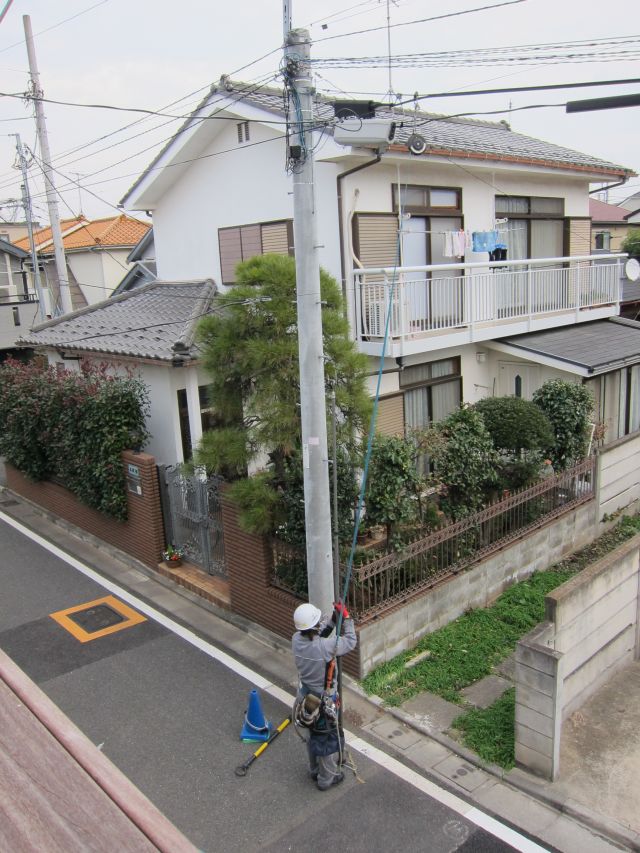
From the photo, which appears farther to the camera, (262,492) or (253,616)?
(253,616)

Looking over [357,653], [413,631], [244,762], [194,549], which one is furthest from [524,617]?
[194,549]

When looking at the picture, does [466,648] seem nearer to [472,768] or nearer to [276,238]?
[472,768]

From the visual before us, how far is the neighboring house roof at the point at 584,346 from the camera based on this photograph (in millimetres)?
12391

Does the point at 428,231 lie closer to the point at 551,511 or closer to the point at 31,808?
the point at 551,511

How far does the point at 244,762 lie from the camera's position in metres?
6.25

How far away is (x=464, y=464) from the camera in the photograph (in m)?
8.88

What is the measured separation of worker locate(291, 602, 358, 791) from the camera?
5656mm

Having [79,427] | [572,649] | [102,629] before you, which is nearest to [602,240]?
[79,427]

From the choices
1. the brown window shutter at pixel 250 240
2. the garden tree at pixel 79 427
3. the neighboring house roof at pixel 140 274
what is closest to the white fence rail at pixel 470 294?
the brown window shutter at pixel 250 240

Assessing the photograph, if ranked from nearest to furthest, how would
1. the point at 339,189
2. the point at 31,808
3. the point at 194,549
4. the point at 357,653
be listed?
the point at 31,808
the point at 357,653
the point at 194,549
the point at 339,189

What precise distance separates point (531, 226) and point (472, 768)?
12.2 m

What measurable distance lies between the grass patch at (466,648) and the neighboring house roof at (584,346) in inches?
169

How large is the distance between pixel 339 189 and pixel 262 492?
554cm

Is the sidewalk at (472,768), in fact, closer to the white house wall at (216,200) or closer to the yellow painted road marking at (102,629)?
the yellow painted road marking at (102,629)
